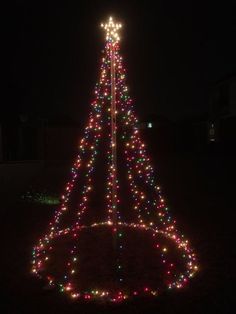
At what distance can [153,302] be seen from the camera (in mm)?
4184

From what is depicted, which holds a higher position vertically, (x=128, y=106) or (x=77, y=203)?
(x=128, y=106)

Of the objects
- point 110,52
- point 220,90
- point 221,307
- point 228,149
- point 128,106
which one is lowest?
point 221,307

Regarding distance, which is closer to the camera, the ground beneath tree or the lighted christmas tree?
the ground beneath tree

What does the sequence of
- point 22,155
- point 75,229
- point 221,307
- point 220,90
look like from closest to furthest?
point 221,307, point 75,229, point 22,155, point 220,90

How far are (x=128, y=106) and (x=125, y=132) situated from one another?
26.2 inches

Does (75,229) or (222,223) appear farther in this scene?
(222,223)

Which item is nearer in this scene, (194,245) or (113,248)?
(113,248)

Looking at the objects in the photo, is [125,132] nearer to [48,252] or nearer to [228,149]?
[48,252]

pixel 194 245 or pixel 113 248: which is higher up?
pixel 113 248

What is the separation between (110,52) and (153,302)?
3043 mm

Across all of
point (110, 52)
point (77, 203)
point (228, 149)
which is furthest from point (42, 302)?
point (228, 149)

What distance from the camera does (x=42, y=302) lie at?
14.0 ft

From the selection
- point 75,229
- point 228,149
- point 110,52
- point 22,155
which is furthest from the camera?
point 22,155

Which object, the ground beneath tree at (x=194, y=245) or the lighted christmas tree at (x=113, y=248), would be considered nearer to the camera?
the ground beneath tree at (x=194, y=245)
